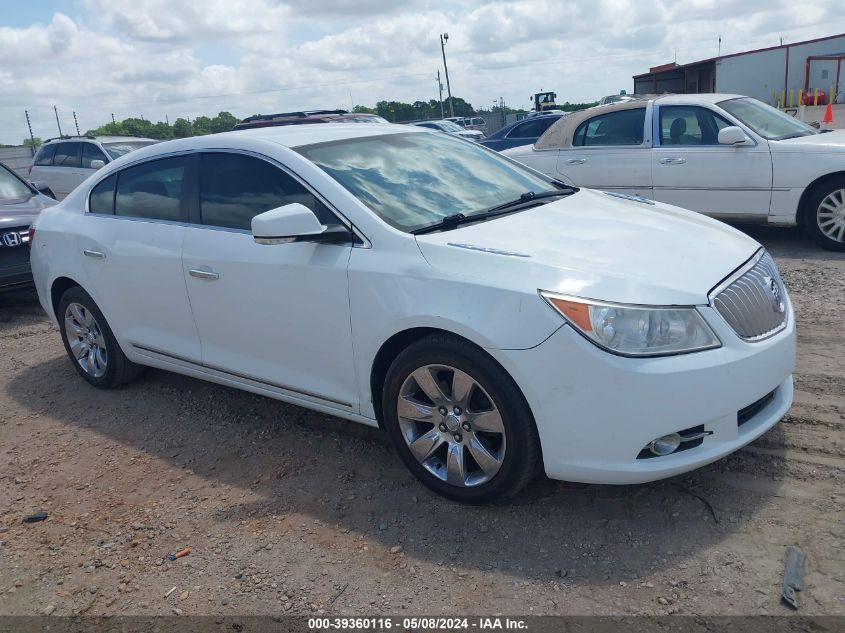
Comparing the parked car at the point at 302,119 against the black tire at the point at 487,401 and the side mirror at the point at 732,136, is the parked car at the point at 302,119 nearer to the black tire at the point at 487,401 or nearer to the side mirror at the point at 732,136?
the side mirror at the point at 732,136

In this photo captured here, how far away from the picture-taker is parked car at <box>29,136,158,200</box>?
13.9m

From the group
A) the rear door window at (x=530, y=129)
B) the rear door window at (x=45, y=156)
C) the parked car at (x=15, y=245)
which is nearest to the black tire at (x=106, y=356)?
the parked car at (x=15, y=245)

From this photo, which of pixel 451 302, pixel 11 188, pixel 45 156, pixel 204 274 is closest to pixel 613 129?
pixel 204 274

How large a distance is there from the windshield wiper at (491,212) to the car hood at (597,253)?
0.22ft

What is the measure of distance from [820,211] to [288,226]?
602cm

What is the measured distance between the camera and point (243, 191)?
4.16 metres

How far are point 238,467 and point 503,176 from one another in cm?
227

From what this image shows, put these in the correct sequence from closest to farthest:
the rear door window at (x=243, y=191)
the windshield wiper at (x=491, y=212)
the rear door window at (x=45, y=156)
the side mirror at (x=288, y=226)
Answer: the side mirror at (x=288, y=226) → the windshield wiper at (x=491, y=212) → the rear door window at (x=243, y=191) → the rear door window at (x=45, y=156)

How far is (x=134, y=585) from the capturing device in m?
3.14

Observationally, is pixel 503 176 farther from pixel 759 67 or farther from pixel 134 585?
pixel 759 67

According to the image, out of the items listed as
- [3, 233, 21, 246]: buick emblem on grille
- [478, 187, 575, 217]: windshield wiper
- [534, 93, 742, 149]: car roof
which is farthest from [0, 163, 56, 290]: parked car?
[534, 93, 742, 149]: car roof

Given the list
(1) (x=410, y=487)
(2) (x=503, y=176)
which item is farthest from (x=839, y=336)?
(1) (x=410, y=487)

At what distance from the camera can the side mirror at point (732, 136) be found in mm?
7598

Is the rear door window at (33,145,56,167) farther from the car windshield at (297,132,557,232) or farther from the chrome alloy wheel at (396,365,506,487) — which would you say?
the chrome alloy wheel at (396,365,506,487)
